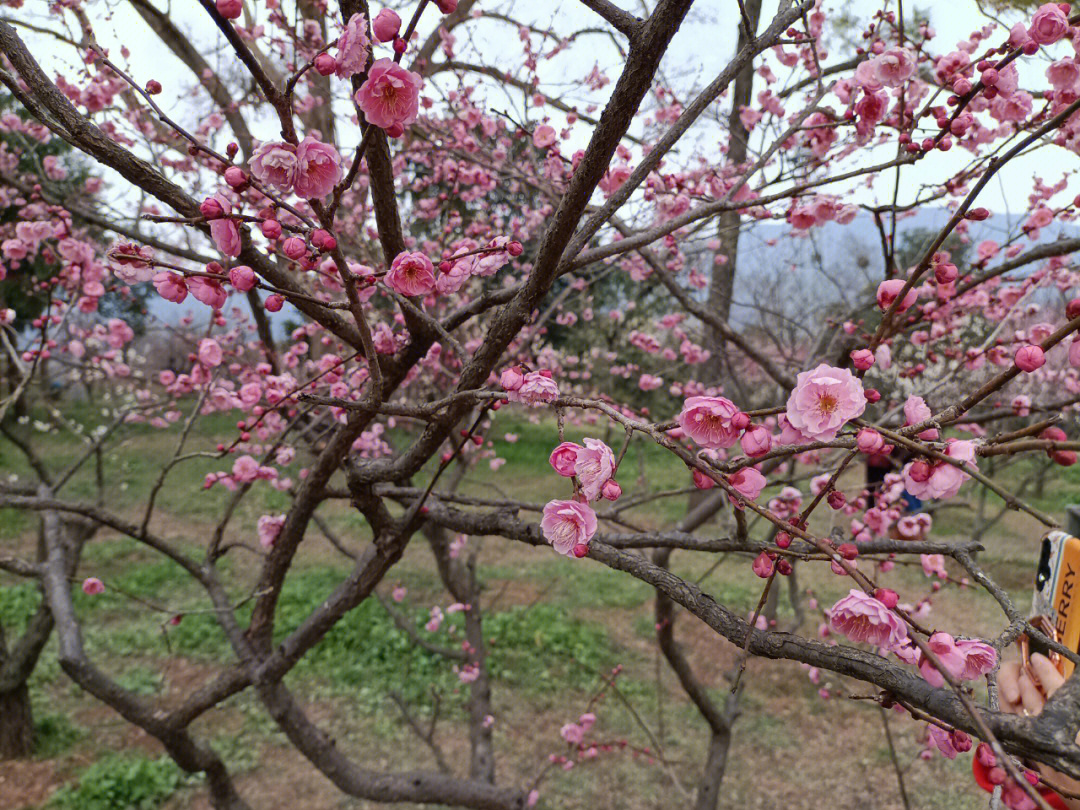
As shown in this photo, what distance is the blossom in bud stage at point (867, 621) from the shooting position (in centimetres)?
94

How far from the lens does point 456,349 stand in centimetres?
139

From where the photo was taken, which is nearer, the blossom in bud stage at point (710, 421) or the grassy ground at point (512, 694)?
the blossom in bud stage at point (710, 421)

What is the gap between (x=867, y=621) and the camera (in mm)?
1014

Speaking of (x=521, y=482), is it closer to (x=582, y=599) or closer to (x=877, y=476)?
(x=582, y=599)

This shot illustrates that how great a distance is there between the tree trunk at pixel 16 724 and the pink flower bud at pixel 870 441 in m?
5.15

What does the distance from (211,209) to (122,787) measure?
4.33 meters

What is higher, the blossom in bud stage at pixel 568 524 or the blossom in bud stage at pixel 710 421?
the blossom in bud stage at pixel 710 421

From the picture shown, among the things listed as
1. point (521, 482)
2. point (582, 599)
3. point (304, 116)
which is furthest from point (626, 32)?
point (521, 482)

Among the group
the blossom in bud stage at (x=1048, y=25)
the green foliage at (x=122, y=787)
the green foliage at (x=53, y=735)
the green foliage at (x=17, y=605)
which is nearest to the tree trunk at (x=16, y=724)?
the green foliage at (x=53, y=735)

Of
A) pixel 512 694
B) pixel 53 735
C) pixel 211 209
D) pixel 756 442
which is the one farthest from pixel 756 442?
pixel 53 735

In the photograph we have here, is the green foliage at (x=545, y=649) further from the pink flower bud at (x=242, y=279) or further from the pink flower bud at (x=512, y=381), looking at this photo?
the pink flower bud at (x=242, y=279)

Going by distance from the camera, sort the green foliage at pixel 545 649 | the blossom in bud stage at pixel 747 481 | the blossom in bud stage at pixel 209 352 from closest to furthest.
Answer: the blossom in bud stage at pixel 747 481 → the blossom in bud stage at pixel 209 352 → the green foliage at pixel 545 649

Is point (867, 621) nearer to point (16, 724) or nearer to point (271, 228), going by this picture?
point (271, 228)

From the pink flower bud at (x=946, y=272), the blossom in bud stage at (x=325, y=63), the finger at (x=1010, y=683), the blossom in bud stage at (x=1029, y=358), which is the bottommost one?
the finger at (x=1010, y=683)
